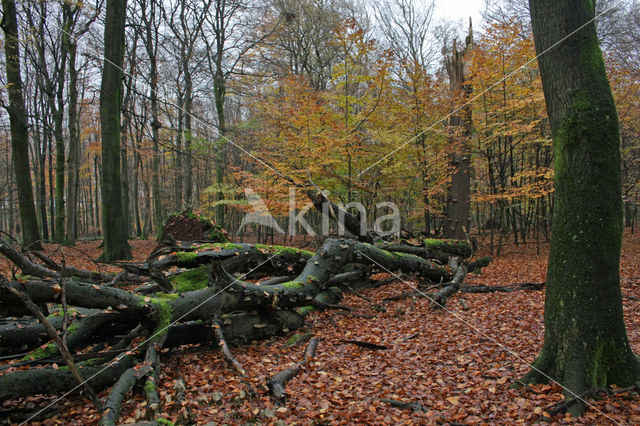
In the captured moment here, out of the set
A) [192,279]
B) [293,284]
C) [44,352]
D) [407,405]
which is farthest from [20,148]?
[407,405]

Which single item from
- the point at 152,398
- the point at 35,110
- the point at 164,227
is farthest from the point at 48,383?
the point at 35,110

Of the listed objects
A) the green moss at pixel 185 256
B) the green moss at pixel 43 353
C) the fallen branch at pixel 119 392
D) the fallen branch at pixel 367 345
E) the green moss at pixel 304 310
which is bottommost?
the fallen branch at pixel 367 345

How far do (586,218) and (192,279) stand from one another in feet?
15.3

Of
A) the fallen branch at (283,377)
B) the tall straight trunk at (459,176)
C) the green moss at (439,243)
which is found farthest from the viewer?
the tall straight trunk at (459,176)

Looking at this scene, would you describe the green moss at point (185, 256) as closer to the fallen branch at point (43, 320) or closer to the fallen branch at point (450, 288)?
the fallen branch at point (43, 320)

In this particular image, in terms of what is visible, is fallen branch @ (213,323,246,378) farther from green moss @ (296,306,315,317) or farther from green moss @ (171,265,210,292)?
green moss @ (296,306,315,317)

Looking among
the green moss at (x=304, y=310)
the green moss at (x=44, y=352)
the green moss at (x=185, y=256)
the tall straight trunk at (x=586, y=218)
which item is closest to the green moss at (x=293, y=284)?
the green moss at (x=304, y=310)

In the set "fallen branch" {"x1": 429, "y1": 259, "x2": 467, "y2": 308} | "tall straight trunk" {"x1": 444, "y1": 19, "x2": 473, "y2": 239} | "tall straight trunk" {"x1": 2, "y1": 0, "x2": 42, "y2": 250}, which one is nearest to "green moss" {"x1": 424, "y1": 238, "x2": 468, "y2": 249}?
"fallen branch" {"x1": 429, "y1": 259, "x2": 467, "y2": 308}

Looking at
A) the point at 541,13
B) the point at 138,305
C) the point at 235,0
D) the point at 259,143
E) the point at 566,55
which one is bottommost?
the point at 138,305

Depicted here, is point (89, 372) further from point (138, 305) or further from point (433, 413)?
point (433, 413)

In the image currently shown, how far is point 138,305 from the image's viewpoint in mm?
3518

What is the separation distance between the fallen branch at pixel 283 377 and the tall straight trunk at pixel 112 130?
7.45 metres

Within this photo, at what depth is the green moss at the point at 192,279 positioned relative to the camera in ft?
15.9

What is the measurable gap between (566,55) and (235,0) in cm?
1763
